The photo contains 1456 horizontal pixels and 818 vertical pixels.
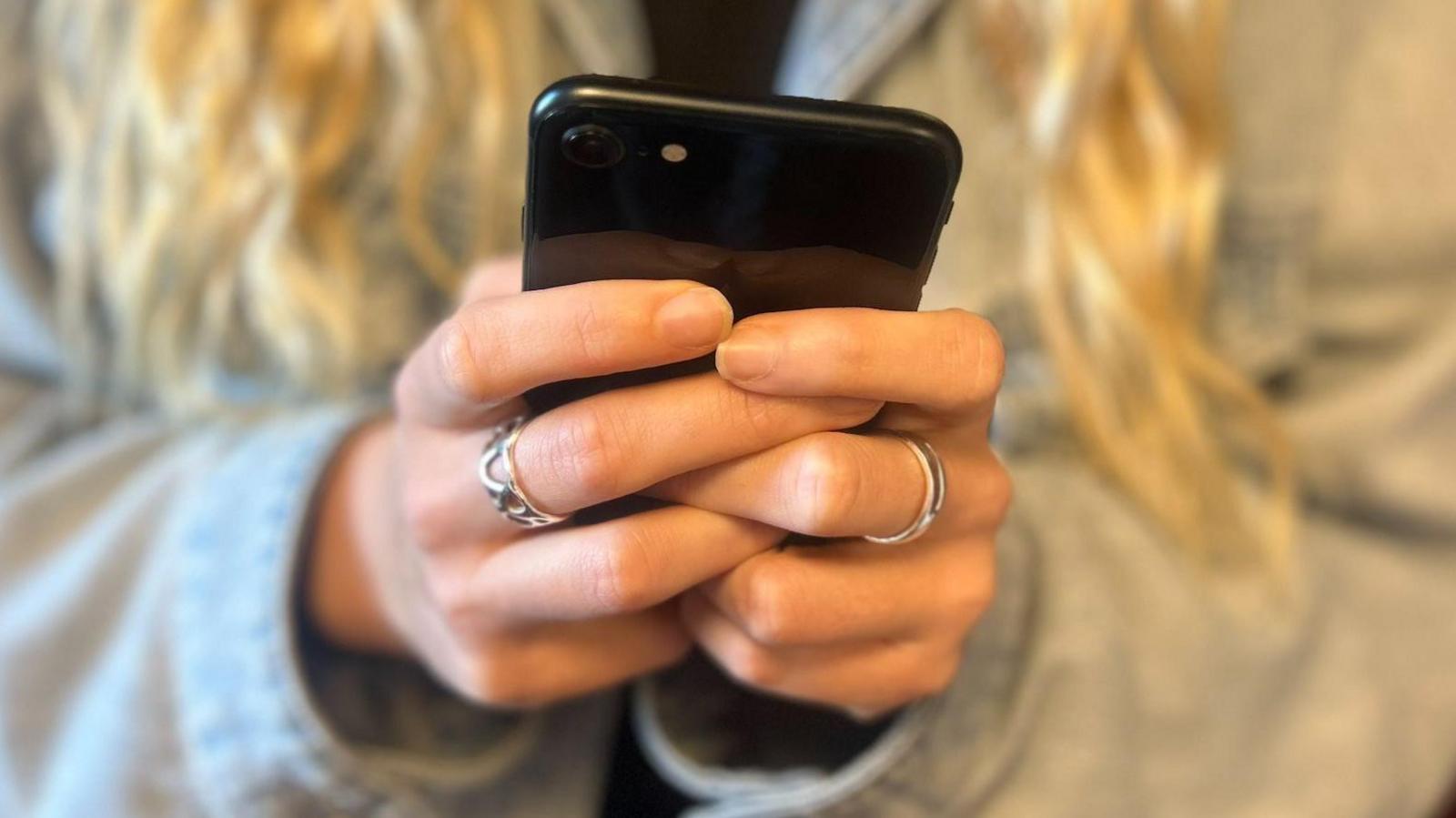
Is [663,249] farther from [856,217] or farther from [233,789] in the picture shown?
[233,789]

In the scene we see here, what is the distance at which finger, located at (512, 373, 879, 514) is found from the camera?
0.80ft

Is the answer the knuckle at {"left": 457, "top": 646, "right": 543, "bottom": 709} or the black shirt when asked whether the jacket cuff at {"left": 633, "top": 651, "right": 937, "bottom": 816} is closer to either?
the knuckle at {"left": 457, "top": 646, "right": 543, "bottom": 709}

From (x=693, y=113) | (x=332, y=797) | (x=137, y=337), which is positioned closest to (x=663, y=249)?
(x=693, y=113)

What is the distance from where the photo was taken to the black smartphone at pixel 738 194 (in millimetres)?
210

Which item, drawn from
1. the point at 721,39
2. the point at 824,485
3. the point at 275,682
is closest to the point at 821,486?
the point at 824,485

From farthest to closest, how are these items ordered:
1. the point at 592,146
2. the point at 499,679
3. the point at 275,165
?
the point at 275,165 < the point at 499,679 < the point at 592,146

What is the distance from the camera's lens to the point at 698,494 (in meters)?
0.27

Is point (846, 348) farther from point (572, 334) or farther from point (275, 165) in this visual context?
point (275, 165)

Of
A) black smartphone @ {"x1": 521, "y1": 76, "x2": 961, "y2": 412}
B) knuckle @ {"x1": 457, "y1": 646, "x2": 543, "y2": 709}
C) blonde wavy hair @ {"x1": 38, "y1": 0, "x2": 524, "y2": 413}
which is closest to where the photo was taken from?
black smartphone @ {"x1": 521, "y1": 76, "x2": 961, "y2": 412}

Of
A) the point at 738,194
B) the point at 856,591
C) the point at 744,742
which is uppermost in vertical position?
the point at 738,194

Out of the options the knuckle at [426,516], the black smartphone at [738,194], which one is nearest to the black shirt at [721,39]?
the black smartphone at [738,194]

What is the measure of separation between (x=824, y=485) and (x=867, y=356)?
→ 33mm

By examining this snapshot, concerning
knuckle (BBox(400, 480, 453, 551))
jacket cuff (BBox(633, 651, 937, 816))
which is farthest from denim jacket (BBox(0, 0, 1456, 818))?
knuckle (BBox(400, 480, 453, 551))

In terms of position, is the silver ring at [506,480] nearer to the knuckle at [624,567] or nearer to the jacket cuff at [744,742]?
the knuckle at [624,567]
